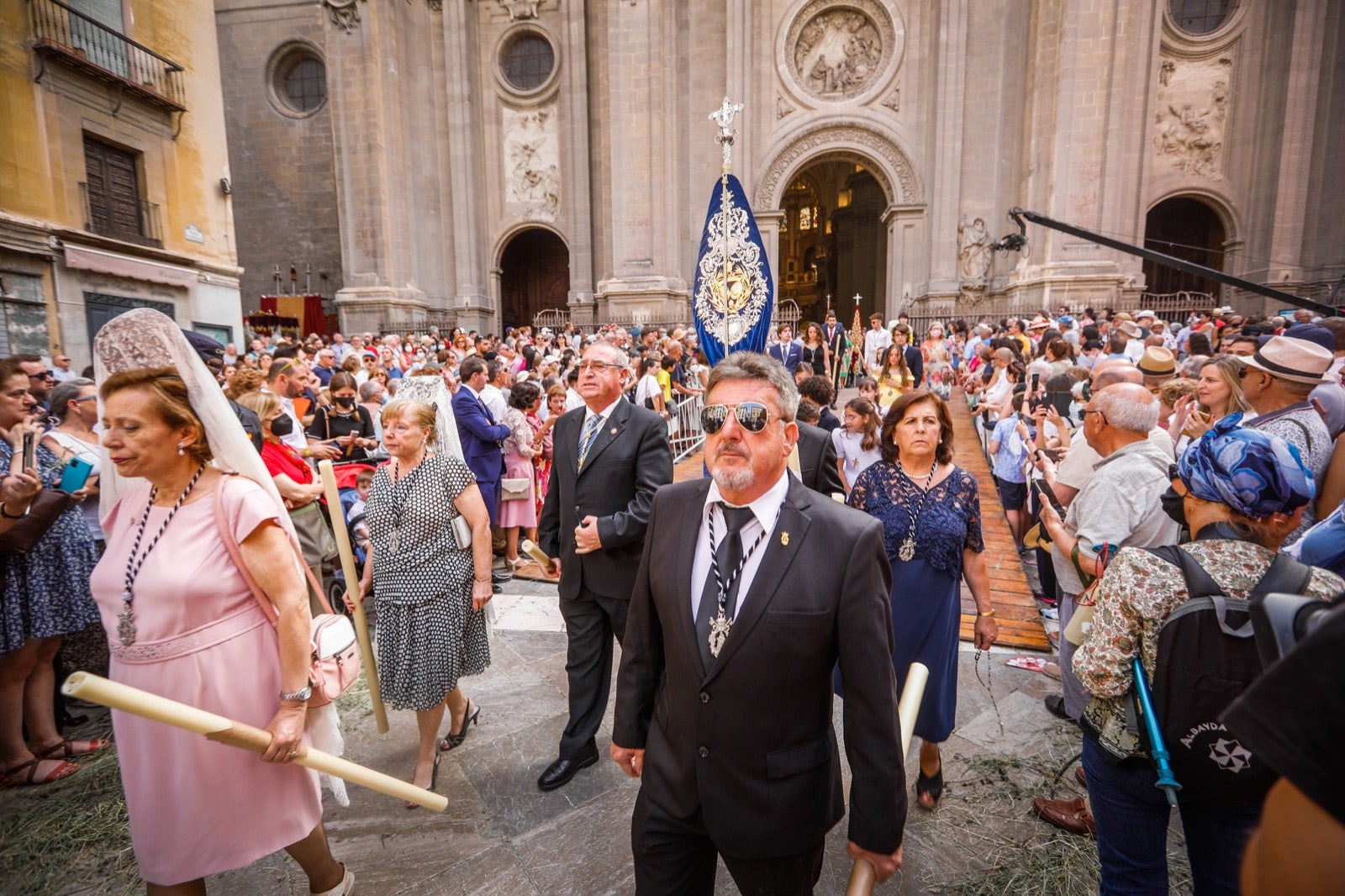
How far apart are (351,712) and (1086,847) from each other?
3.95m

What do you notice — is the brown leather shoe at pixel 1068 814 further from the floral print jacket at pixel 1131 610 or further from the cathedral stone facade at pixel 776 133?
the cathedral stone facade at pixel 776 133

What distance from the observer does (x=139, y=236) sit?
13.9 metres

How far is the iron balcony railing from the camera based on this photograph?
1288 cm

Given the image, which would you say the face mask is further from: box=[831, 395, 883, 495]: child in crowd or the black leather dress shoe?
the black leather dress shoe

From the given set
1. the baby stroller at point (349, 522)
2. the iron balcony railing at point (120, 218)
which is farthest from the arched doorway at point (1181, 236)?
the iron balcony railing at point (120, 218)

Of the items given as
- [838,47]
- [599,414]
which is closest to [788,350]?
[599,414]

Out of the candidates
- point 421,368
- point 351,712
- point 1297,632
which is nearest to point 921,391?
point 1297,632

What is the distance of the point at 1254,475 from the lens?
1.69 m

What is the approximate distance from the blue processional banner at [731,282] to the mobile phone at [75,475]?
4.31m

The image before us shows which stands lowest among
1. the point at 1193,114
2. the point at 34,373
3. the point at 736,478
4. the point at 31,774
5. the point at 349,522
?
the point at 31,774

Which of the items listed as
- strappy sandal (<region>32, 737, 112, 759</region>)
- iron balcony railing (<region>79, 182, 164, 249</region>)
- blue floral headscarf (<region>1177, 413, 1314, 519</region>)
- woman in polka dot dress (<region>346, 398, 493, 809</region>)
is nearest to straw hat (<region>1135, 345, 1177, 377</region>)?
A: blue floral headscarf (<region>1177, 413, 1314, 519</region>)

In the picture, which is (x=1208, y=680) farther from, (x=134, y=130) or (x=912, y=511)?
(x=134, y=130)

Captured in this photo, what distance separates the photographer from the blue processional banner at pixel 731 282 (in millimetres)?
5641

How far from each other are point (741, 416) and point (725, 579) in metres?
0.47
